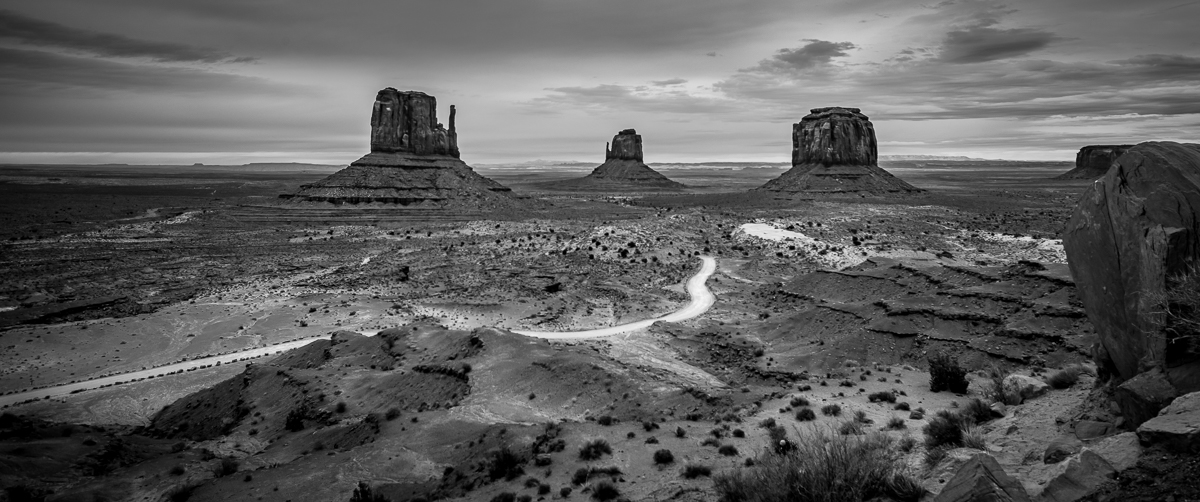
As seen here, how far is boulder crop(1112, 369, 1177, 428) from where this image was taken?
933 cm

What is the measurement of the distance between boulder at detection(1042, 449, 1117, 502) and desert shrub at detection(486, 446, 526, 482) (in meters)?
10.7

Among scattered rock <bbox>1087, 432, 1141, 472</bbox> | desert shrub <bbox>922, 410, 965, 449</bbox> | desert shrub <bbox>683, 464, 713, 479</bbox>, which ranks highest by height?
scattered rock <bbox>1087, 432, 1141, 472</bbox>

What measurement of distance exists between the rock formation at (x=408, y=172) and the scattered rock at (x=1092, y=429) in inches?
3883

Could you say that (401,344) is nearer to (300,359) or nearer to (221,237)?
(300,359)

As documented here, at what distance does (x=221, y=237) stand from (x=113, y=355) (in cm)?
4718

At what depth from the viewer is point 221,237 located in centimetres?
7419

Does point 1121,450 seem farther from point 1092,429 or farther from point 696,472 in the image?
point 696,472

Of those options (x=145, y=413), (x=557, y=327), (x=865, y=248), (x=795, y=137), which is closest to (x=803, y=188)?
(x=795, y=137)

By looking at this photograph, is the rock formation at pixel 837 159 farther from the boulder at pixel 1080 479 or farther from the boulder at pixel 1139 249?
the boulder at pixel 1080 479

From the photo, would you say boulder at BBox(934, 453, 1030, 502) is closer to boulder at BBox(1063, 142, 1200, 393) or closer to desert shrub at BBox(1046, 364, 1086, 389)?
boulder at BBox(1063, 142, 1200, 393)

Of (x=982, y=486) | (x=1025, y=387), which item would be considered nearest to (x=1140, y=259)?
(x=1025, y=387)

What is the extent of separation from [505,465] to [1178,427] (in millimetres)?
12637

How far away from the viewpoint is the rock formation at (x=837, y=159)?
116750 mm

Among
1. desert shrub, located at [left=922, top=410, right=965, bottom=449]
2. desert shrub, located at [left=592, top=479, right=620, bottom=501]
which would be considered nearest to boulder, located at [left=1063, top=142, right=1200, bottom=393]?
desert shrub, located at [left=922, top=410, right=965, bottom=449]
